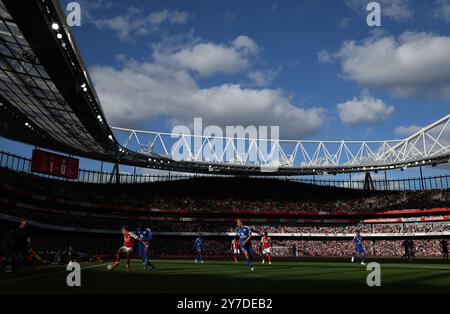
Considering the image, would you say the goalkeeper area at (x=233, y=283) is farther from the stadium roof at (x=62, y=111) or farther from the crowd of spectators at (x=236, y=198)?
the crowd of spectators at (x=236, y=198)

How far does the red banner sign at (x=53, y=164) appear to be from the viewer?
52619 millimetres

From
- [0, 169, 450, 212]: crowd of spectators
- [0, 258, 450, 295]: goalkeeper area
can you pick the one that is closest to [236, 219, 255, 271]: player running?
[0, 258, 450, 295]: goalkeeper area

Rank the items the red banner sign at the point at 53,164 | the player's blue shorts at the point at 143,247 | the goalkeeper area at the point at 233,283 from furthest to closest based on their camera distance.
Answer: the red banner sign at the point at 53,164 < the player's blue shorts at the point at 143,247 < the goalkeeper area at the point at 233,283

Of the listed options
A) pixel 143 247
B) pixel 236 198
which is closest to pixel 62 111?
pixel 143 247

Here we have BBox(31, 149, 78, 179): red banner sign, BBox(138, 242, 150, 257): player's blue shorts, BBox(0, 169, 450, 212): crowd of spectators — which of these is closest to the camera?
BBox(138, 242, 150, 257): player's blue shorts

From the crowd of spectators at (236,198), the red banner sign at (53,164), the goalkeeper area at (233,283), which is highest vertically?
the red banner sign at (53,164)

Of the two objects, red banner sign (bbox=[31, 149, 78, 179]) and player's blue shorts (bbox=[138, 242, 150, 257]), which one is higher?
red banner sign (bbox=[31, 149, 78, 179])

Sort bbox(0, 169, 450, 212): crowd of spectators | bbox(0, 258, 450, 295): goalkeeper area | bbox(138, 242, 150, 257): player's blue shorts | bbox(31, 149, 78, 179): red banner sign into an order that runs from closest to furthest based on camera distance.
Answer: bbox(0, 258, 450, 295): goalkeeper area
bbox(138, 242, 150, 257): player's blue shorts
bbox(31, 149, 78, 179): red banner sign
bbox(0, 169, 450, 212): crowd of spectators

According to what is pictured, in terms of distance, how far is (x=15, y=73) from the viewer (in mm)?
26562

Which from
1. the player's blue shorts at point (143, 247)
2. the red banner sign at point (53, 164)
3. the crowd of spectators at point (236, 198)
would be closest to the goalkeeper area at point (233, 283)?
the player's blue shorts at point (143, 247)

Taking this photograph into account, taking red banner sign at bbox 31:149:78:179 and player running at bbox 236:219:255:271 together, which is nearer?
player running at bbox 236:219:255:271

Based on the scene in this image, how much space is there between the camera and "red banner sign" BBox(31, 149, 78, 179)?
52619mm

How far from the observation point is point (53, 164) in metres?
54.9

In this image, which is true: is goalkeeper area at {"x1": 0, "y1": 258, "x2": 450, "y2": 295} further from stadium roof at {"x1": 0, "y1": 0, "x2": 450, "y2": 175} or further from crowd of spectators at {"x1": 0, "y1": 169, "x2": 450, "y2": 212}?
crowd of spectators at {"x1": 0, "y1": 169, "x2": 450, "y2": 212}
